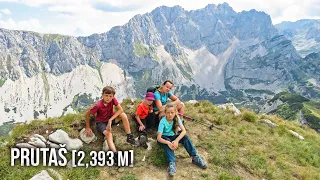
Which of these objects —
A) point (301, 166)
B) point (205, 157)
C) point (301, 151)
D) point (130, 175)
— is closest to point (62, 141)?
point (130, 175)

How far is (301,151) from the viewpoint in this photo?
16.0 metres

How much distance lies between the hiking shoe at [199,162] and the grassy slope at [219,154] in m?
0.27

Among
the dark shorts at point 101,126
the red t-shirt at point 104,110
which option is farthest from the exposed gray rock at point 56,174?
the red t-shirt at point 104,110

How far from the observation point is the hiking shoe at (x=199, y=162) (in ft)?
39.1

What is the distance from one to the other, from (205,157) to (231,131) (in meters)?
4.54

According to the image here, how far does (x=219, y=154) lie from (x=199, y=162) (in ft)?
5.97

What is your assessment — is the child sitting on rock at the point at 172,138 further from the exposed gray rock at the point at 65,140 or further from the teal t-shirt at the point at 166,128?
the exposed gray rock at the point at 65,140

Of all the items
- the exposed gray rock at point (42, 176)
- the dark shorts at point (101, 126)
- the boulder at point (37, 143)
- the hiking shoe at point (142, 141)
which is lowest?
the exposed gray rock at point (42, 176)

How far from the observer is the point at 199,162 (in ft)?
39.4

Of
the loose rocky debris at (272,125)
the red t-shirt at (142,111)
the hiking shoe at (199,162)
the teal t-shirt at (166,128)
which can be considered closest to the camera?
the hiking shoe at (199,162)

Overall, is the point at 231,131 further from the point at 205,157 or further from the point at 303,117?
the point at 303,117

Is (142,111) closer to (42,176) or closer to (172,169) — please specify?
(172,169)

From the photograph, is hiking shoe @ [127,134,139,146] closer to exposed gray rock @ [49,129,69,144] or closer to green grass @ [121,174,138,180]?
green grass @ [121,174,138,180]

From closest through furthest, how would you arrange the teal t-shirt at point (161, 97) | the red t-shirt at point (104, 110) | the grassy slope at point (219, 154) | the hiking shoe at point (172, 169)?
the grassy slope at point (219, 154) < the hiking shoe at point (172, 169) < the red t-shirt at point (104, 110) < the teal t-shirt at point (161, 97)
